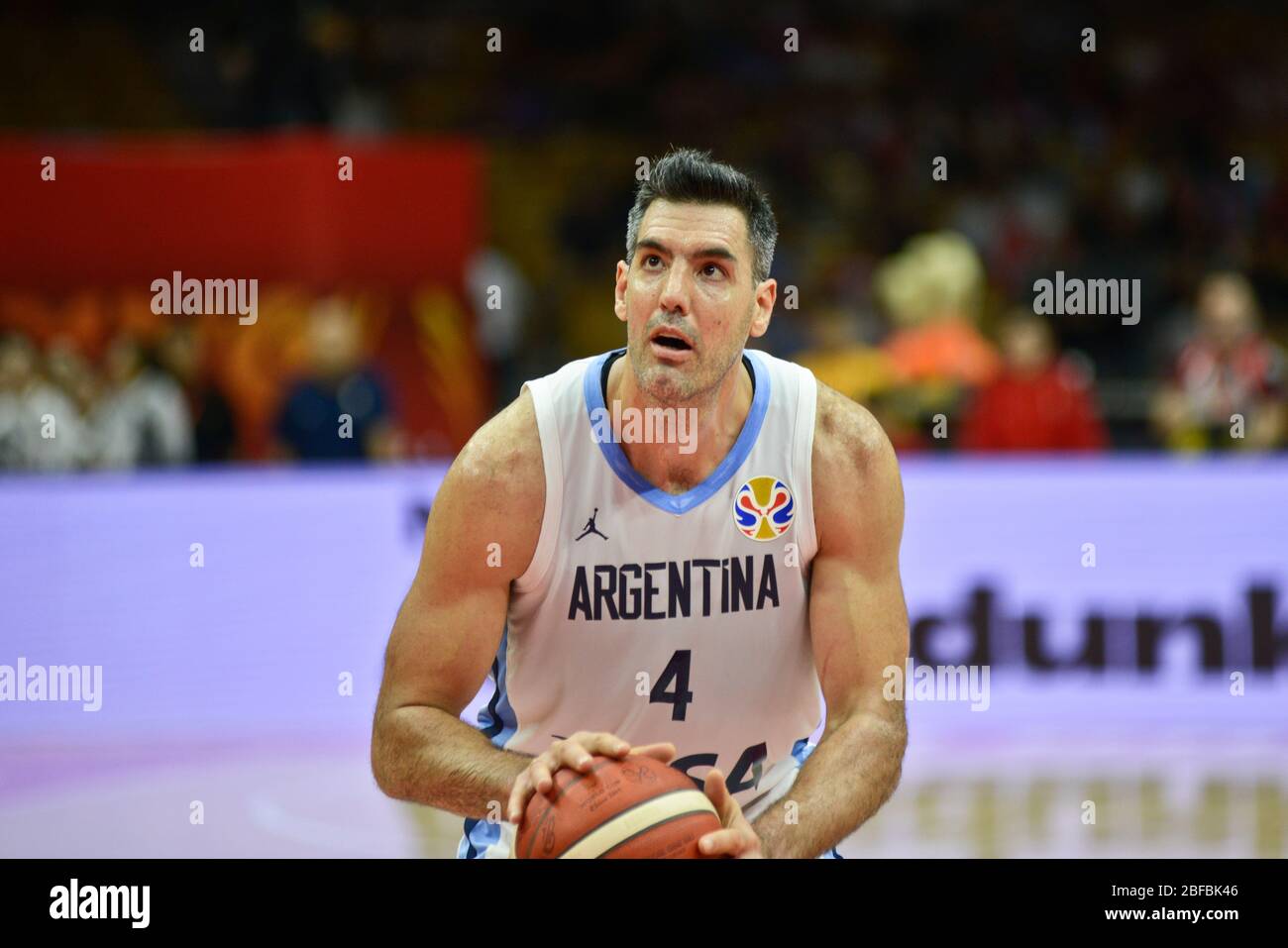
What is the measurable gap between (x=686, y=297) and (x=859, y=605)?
0.81 m

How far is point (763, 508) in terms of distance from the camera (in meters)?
3.89

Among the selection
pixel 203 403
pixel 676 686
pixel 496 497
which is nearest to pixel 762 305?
pixel 496 497

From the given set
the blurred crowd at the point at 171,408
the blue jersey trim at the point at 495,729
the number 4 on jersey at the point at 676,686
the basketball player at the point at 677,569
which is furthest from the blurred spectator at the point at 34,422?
the number 4 on jersey at the point at 676,686

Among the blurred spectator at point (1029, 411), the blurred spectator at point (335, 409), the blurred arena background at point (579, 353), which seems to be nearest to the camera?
the blurred arena background at point (579, 353)

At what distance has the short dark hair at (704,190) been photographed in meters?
3.80

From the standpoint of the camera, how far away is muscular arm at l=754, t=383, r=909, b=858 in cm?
377

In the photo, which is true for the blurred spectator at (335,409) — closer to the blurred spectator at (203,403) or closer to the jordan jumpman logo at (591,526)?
the blurred spectator at (203,403)

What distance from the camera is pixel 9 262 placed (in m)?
10.8

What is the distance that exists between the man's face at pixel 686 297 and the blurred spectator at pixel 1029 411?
17.0 ft

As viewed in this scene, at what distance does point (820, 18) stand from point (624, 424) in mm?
13698

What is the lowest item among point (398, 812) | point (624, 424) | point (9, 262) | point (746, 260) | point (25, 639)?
point (398, 812)

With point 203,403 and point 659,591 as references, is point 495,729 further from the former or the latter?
point 203,403

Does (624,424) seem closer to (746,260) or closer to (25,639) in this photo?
(746,260)

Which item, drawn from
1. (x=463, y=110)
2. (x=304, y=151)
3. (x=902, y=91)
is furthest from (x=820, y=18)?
(x=304, y=151)
